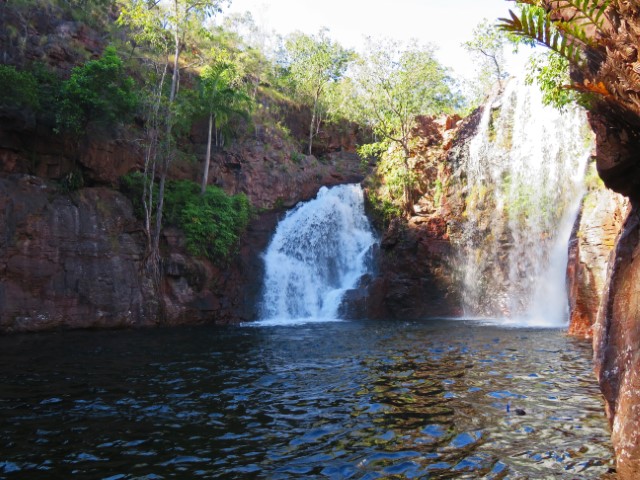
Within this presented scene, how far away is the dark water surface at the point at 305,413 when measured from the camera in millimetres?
5609


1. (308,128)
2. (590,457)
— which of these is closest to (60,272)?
(590,457)

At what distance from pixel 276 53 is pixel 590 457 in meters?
52.4

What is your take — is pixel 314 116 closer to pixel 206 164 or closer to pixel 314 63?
pixel 314 63

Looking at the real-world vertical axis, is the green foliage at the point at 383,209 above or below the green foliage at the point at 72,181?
above

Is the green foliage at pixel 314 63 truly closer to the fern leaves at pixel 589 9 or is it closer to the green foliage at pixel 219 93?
the green foliage at pixel 219 93

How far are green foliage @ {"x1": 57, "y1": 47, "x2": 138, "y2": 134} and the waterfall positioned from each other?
684 inches

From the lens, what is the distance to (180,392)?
8852 mm

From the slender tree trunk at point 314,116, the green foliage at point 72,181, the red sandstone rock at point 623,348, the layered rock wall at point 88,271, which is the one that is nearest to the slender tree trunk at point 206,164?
the layered rock wall at point 88,271

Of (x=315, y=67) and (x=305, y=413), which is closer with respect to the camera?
(x=305, y=413)

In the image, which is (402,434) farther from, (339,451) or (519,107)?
(519,107)

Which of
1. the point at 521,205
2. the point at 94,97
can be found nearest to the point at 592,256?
the point at 521,205

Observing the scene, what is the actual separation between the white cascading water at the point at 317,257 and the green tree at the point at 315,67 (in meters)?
11.2

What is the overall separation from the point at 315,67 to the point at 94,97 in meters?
23.6

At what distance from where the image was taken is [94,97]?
63.9ft
